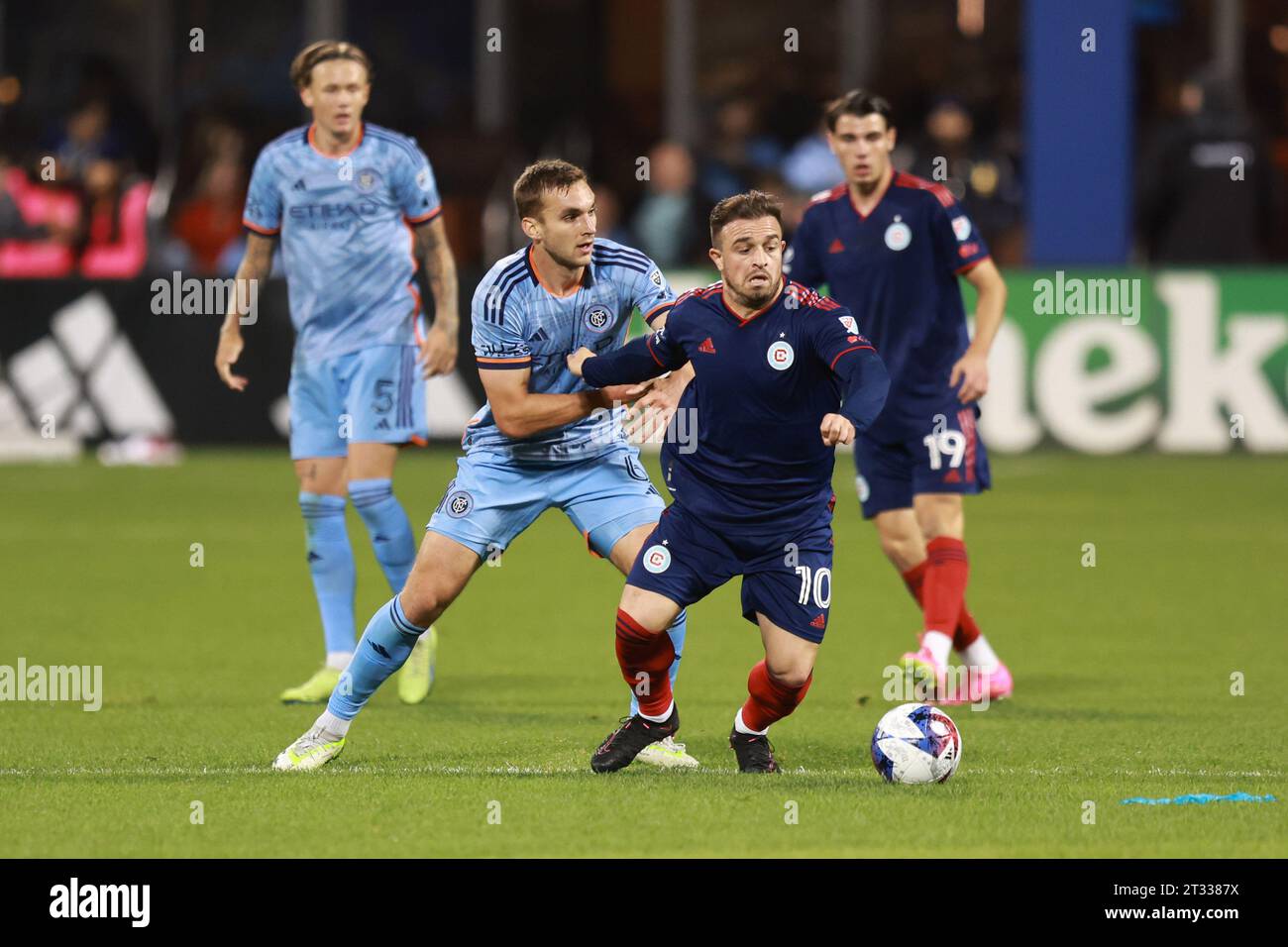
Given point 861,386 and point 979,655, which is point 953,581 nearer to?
point 979,655

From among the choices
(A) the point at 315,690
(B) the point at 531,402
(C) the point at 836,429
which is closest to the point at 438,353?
(A) the point at 315,690

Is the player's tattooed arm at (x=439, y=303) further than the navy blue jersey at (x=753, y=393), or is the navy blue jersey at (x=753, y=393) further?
the player's tattooed arm at (x=439, y=303)

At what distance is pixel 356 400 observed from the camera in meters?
8.70

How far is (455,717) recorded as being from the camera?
8.09 meters

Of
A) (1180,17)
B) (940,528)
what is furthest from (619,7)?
(940,528)

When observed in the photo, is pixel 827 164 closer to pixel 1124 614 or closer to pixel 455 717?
pixel 1124 614

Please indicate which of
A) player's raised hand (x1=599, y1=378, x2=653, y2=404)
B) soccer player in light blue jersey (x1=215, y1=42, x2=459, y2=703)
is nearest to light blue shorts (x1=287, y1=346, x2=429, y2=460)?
soccer player in light blue jersey (x1=215, y1=42, x2=459, y2=703)

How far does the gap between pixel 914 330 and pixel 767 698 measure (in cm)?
237

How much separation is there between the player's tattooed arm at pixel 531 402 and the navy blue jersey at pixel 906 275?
1977 millimetres

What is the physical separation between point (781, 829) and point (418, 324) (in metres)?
3.53

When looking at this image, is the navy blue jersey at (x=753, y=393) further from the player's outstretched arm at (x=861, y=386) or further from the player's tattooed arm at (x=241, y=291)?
the player's tattooed arm at (x=241, y=291)

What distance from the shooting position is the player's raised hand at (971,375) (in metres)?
8.48

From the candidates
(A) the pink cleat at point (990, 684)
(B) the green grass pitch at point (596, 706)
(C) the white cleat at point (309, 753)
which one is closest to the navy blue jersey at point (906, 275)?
(A) the pink cleat at point (990, 684)

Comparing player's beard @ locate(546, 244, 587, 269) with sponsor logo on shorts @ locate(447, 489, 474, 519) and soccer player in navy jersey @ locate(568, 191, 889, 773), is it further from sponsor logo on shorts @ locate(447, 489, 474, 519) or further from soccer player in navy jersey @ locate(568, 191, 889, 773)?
sponsor logo on shorts @ locate(447, 489, 474, 519)
